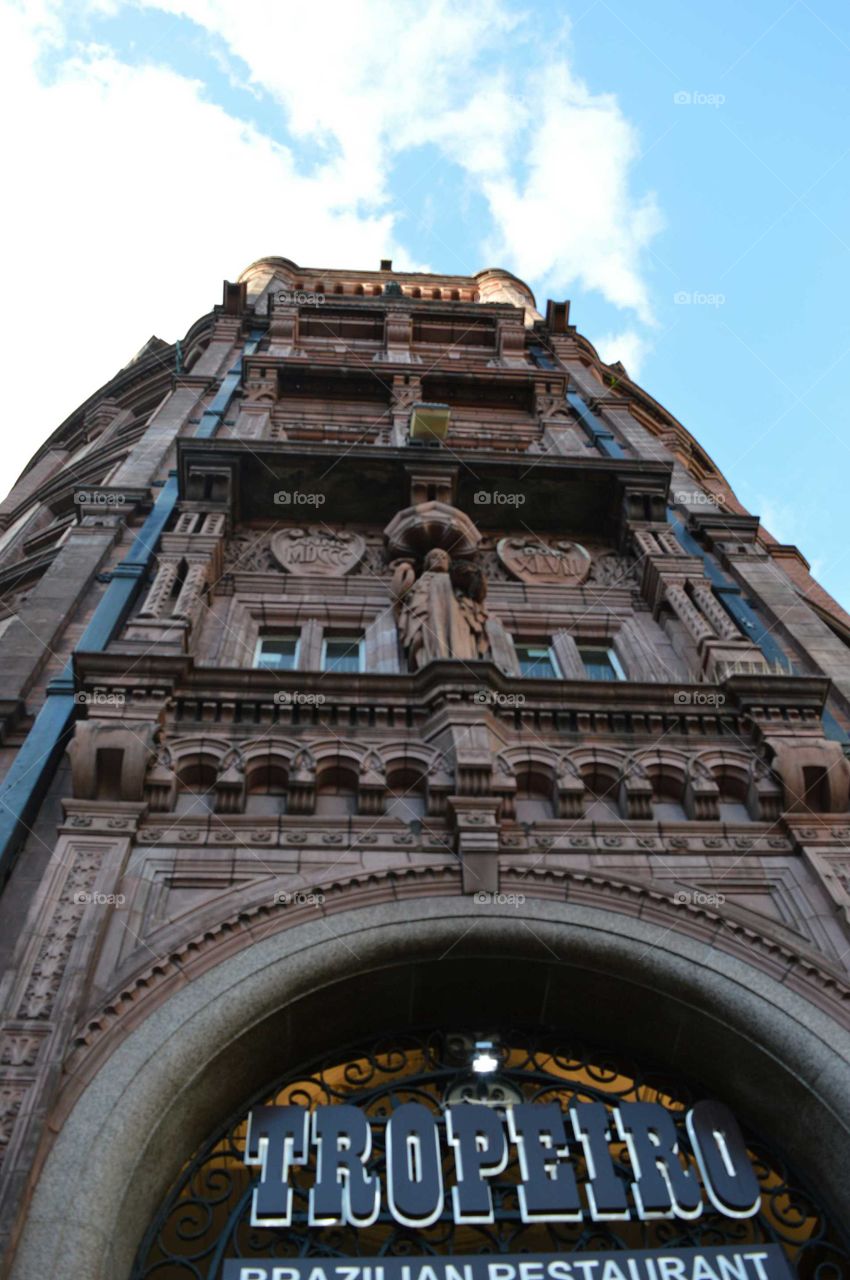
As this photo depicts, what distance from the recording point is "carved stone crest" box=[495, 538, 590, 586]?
1831 cm

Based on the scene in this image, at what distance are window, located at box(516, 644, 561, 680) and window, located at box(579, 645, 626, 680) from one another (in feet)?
1.62

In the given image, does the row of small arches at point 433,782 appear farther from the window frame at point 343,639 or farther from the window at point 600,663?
the window at point 600,663

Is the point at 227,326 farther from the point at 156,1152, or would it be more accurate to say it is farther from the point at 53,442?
the point at 156,1152

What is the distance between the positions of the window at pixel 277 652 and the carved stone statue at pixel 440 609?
1638 millimetres

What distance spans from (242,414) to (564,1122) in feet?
57.1

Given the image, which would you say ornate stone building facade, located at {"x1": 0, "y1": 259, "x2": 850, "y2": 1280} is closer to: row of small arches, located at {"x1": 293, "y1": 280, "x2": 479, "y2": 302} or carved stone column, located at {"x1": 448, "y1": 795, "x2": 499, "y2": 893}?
carved stone column, located at {"x1": 448, "y1": 795, "x2": 499, "y2": 893}

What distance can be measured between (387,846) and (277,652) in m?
5.68

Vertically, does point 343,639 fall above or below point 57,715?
above

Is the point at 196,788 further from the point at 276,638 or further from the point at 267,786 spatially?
the point at 276,638

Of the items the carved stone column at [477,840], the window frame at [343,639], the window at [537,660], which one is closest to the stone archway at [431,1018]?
the carved stone column at [477,840]

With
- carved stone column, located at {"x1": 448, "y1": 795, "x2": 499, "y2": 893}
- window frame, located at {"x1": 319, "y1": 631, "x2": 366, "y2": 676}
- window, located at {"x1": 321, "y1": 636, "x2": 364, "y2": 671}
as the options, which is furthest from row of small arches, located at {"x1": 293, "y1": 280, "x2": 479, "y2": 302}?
carved stone column, located at {"x1": 448, "y1": 795, "x2": 499, "y2": 893}

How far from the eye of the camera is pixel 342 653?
53.4ft

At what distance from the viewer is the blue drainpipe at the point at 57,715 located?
11.2 m

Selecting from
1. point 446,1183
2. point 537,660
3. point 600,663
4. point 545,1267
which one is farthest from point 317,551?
point 545,1267
